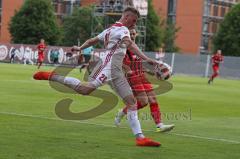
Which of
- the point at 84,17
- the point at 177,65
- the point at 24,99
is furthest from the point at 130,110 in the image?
the point at 84,17

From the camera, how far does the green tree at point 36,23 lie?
90500 millimetres

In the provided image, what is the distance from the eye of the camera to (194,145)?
10727 millimetres

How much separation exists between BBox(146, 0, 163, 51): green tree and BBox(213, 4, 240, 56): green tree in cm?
752

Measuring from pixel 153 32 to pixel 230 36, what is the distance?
33.9 feet

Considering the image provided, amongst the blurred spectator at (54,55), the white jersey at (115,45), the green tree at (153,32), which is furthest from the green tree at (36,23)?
the white jersey at (115,45)

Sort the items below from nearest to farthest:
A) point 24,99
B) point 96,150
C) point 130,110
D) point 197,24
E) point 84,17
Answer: point 96,150
point 130,110
point 24,99
point 84,17
point 197,24

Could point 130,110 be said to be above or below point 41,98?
above

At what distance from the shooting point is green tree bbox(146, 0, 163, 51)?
90.2m

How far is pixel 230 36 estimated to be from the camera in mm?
86750

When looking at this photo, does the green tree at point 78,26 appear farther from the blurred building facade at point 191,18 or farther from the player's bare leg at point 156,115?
the player's bare leg at point 156,115

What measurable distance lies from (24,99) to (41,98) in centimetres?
93

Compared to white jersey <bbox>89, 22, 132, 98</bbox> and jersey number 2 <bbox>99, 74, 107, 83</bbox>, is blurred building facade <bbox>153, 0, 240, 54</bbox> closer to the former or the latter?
white jersey <bbox>89, 22, 132, 98</bbox>

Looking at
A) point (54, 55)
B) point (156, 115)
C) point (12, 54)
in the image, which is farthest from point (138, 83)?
point (12, 54)

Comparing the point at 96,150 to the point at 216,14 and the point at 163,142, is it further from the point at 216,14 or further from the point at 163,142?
the point at 216,14
